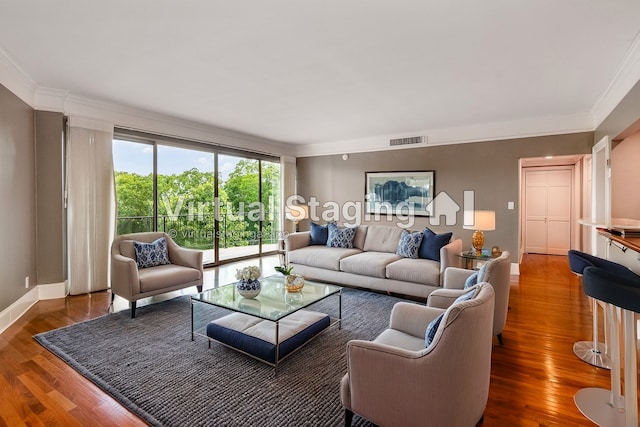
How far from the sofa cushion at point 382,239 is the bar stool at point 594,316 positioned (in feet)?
7.87

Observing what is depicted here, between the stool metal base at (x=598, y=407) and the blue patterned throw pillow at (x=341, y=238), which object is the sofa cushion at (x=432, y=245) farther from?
the stool metal base at (x=598, y=407)

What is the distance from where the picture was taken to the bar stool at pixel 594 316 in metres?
2.47

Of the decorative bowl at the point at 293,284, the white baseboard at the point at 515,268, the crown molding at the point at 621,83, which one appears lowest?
the white baseboard at the point at 515,268

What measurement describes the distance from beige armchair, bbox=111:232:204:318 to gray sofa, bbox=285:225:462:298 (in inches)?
60.8

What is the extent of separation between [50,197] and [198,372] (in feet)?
11.0

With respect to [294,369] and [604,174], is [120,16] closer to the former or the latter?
[294,369]

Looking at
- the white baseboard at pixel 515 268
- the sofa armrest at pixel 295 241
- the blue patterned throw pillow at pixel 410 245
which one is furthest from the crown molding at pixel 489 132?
the sofa armrest at pixel 295 241

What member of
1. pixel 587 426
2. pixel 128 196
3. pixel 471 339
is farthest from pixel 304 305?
pixel 128 196

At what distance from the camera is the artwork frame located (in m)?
6.24

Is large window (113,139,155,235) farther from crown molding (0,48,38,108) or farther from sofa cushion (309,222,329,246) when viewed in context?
sofa cushion (309,222,329,246)

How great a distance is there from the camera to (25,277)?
363 cm

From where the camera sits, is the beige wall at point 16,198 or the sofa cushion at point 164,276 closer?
the beige wall at point 16,198

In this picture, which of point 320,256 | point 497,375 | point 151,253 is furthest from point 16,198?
point 497,375

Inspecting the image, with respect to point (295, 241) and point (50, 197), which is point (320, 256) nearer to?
point (295, 241)
